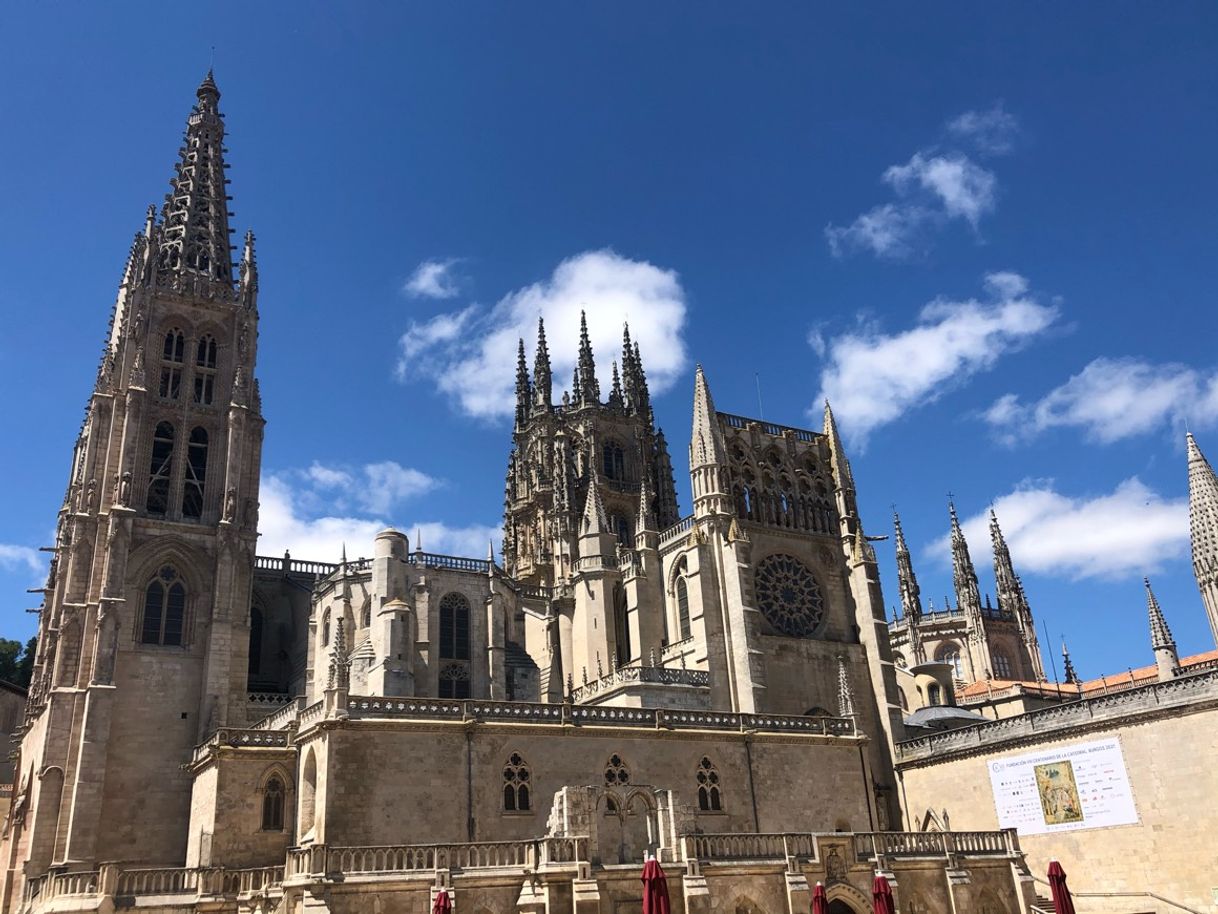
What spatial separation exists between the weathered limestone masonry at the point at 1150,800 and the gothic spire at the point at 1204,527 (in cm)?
1237

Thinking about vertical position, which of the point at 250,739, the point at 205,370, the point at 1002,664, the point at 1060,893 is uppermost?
the point at 205,370

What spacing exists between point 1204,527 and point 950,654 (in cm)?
3180

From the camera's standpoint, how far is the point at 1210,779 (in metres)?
28.5

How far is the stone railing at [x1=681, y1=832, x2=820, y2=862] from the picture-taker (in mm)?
25516

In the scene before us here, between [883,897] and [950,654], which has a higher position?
[950,654]

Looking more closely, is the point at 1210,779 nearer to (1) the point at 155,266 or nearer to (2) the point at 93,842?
(2) the point at 93,842

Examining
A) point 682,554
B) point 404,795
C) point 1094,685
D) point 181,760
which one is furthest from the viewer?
point 1094,685

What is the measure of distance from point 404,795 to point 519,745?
3902 millimetres

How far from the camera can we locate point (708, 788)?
3328cm

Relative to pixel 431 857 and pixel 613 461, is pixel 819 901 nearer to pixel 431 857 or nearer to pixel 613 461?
pixel 431 857

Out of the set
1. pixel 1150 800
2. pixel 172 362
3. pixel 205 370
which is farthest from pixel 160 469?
pixel 1150 800

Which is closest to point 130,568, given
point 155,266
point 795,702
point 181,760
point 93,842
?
point 181,760

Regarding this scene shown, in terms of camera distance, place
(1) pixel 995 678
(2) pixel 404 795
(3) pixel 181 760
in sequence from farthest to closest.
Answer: (1) pixel 995 678
(3) pixel 181 760
(2) pixel 404 795

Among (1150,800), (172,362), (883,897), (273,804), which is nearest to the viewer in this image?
(883,897)
